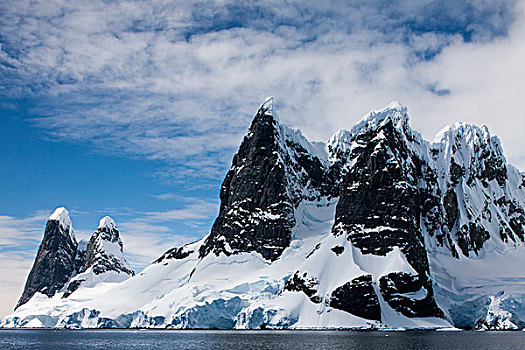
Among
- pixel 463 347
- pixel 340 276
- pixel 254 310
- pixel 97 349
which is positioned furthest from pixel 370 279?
pixel 97 349

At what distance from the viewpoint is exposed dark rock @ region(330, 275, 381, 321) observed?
188750 millimetres

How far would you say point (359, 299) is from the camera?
189875mm

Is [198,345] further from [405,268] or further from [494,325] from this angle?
[494,325]

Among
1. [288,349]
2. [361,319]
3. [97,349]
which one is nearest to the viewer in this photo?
[288,349]

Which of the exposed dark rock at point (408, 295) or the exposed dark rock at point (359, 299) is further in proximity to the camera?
the exposed dark rock at point (408, 295)

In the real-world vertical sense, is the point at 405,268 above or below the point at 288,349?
above

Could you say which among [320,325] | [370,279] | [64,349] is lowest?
[64,349]

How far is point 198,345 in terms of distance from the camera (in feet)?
411

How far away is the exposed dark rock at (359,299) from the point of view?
189 m

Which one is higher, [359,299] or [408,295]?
[408,295]

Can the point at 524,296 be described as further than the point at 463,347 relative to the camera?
Yes

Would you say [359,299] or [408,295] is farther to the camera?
[408,295]

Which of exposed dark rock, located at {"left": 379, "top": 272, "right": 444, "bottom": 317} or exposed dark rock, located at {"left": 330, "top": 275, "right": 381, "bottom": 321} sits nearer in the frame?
exposed dark rock, located at {"left": 330, "top": 275, "right": 381, "bottom": 321}

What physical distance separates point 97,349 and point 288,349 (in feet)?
127
